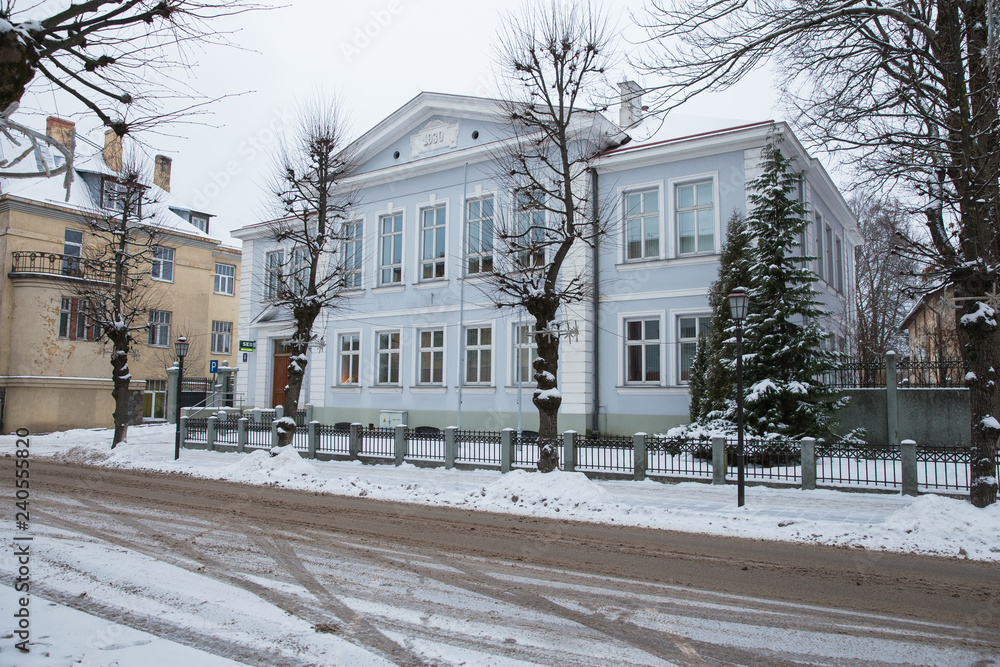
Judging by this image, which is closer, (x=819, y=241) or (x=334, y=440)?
(x=334, y=440)

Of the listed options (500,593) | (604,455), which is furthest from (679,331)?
(500,593)

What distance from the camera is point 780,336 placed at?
56.1ft

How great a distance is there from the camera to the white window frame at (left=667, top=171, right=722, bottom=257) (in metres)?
20.5

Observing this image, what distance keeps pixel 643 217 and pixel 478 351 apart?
7.57 metres

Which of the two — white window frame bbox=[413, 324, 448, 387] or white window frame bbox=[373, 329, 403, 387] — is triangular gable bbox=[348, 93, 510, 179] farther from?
white window frame bbox=[373, 329, 403, 387]

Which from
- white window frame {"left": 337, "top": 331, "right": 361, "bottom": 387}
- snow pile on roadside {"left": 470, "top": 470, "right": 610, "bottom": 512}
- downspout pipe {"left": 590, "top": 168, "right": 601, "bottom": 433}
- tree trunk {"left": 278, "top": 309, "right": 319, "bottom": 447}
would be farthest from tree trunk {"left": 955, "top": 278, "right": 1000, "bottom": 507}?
white window frame {"left": 337, "top": 331, "right": 361, "bottom": 387}

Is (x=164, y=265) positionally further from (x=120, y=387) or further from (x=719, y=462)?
(x=719, y=462)

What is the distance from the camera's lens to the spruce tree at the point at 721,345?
17.4 meters

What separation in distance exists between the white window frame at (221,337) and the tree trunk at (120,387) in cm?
1926

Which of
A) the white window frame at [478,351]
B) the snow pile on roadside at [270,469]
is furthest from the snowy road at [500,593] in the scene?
the white window frame at [478,351]

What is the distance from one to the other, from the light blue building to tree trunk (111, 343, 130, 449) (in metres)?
7.16

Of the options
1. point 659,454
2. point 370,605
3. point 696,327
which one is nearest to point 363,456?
point 659,454

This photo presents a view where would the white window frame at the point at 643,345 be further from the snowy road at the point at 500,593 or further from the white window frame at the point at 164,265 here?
the white window frame at the point at 164,265

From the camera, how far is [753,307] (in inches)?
699
